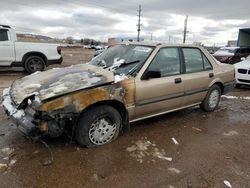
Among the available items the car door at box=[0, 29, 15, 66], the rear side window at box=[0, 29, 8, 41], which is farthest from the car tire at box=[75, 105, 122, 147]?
the rear side window at box=[0, 29, 8, 41]

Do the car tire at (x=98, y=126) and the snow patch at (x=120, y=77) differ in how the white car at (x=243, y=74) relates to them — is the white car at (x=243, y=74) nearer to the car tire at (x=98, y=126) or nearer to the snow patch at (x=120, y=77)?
the snow patch at (x=120, y=77)

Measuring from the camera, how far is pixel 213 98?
6012mm

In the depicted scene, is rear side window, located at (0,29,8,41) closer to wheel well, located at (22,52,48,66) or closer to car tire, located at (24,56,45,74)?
wheel well, located at (22,52,48,66)

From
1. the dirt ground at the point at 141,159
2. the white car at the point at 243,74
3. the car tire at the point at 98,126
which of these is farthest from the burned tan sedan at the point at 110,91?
the white car at the point at 243,74

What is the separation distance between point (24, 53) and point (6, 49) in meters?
0.69

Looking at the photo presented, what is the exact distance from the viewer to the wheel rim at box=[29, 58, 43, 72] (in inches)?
436

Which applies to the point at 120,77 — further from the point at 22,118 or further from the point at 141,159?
the point at 22,118

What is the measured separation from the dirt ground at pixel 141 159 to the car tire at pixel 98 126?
134 mm

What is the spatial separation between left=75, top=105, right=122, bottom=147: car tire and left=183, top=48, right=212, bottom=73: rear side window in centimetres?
195

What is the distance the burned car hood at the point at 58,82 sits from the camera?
11.8ft

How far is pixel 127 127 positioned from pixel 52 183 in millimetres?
1651

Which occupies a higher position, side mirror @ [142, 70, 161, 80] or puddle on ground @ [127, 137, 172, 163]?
side mirror @ [142, 70, 161, 80]

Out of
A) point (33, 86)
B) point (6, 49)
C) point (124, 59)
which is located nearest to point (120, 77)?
point (124, 59)

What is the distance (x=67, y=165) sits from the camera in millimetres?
3467
